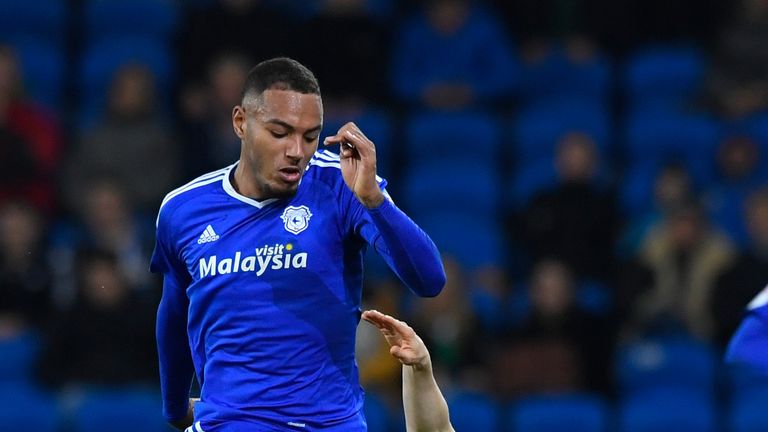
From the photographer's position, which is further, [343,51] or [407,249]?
[343,51]

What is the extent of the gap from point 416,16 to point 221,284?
7266mm

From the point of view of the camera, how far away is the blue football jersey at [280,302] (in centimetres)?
446

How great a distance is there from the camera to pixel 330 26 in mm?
10984

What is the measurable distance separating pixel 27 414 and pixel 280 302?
469 cm

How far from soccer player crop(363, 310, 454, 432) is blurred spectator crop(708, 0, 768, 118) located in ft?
21.8

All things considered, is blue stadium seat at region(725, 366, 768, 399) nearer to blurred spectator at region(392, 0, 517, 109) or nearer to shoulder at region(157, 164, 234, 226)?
blurred spectator at region(392, 0, 517, 109)

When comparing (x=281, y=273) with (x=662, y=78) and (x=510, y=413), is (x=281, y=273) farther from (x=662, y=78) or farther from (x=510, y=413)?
(x=662, y=78)

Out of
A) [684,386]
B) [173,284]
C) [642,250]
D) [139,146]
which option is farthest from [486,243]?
[173,284]

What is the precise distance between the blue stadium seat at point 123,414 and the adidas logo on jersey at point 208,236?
4.17 metres

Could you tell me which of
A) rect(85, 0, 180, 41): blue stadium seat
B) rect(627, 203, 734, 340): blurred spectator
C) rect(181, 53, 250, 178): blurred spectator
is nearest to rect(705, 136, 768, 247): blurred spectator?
rect(627, 203, 734, 340): blurred spectator

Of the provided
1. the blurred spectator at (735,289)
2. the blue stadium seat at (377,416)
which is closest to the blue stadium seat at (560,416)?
the blue stadium seat at (377,416)

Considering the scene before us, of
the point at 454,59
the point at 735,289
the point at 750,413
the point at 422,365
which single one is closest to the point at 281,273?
the point at 422,365

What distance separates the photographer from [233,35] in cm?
1100

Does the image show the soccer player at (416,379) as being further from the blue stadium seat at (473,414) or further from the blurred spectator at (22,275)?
the blurred spectator at (22,275)
